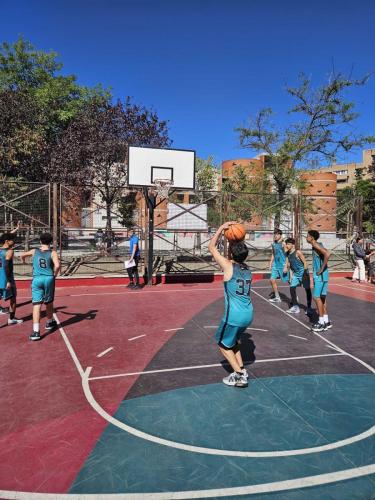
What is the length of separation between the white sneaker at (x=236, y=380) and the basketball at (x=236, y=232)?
6.31 feet

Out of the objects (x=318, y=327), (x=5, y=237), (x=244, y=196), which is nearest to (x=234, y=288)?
(x=318, y=327)

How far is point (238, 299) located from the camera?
480cm

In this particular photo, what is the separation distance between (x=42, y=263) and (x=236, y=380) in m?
4.23

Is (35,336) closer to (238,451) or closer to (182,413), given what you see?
(182,413)

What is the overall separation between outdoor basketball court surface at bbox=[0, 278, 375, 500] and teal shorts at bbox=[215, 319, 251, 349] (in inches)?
26.8

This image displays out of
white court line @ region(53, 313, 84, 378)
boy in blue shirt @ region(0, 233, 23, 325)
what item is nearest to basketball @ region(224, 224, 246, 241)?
white court line @ region(53, 313, 84, 378)

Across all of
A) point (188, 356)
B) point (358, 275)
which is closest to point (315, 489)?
point (188, 356)

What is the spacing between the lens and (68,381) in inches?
211

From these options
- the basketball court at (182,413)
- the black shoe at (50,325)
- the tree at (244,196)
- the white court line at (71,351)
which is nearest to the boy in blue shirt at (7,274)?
the basketball court at (182,413)

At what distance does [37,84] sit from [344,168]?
78.7 metres

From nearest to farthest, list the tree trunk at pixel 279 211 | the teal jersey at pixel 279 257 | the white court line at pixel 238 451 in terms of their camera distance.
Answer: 1. the white court line at pixel 238 451
2. the teal jersey at pixel 279 257
3. the tree trunk at pixel 279 211

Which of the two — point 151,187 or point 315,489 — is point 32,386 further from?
point 151,187

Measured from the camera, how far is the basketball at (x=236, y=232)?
471 centimetres

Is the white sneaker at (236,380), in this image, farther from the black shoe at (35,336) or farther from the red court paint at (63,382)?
the black shoe at (35,336)
